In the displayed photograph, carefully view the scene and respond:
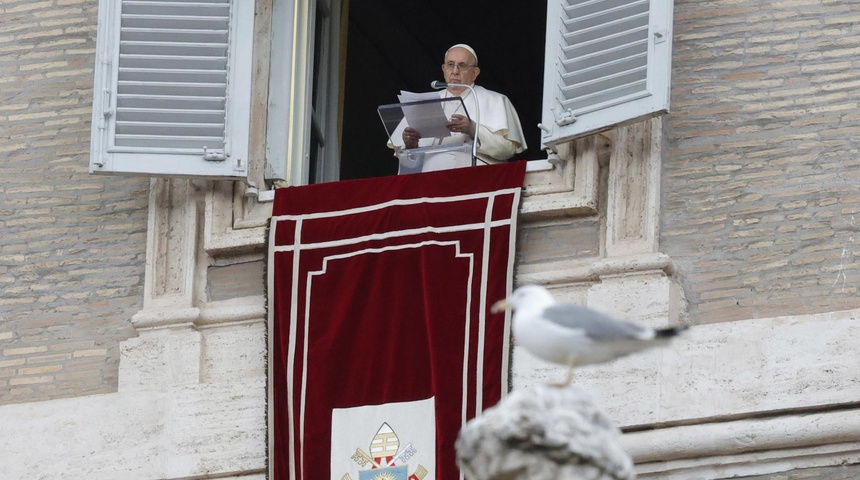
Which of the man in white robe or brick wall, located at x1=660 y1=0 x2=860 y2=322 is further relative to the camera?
the man in white robe

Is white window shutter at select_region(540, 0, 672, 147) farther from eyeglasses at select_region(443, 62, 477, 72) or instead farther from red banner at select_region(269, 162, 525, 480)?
eyeglasses at select_region(443, 62, 477, 72)

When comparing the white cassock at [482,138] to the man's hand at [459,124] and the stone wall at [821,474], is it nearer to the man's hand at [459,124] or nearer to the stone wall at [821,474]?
the man's hand at [459,124]

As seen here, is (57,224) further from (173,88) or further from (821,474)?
(821,474)

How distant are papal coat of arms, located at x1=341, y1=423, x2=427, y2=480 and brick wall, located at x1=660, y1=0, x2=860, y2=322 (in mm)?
1195

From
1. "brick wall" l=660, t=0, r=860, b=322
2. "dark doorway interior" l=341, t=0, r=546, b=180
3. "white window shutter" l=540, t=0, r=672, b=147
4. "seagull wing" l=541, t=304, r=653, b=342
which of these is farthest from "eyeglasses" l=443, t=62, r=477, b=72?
"seagull wing" l=541, t=304, r=653, b=342

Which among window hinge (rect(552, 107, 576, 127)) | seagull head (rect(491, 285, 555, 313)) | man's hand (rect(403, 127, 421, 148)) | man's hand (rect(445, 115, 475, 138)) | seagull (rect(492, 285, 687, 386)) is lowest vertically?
seagull (rect(492, 285, 687, 386))

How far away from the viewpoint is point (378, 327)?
10.6 metres

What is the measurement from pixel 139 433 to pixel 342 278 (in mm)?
1020

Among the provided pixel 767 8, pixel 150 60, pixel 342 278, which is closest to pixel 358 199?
pixel 342 278

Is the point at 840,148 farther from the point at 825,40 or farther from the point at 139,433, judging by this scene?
the point at 139,433

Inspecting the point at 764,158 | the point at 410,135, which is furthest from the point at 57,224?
the point at 764,158

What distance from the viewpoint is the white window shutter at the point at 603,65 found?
10.3m

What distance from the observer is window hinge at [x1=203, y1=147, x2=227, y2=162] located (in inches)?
432

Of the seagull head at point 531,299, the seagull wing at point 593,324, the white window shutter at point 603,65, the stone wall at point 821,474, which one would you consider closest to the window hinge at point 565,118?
the white window shutter at point 603,65
